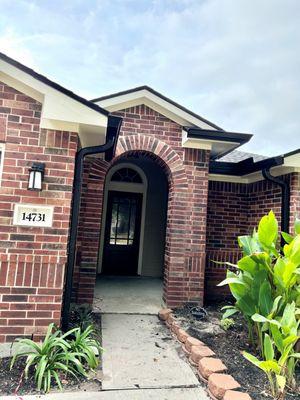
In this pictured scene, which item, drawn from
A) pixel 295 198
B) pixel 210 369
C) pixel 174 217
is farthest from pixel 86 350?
pixel 295 198

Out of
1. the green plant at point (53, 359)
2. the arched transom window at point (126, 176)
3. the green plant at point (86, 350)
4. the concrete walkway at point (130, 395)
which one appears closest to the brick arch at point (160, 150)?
the arched transom window at point (126, 176)

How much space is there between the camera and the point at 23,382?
3.07m

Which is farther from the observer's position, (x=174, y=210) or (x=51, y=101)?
(x=174, y=210)

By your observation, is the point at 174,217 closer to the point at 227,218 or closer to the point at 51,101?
the point at 227,218

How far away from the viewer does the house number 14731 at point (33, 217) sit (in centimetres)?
384

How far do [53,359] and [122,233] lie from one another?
17.8 feet

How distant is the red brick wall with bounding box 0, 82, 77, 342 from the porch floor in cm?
189

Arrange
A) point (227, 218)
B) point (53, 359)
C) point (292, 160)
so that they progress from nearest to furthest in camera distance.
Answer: point (53, 359) < point (292, 160) < point (227, 218)

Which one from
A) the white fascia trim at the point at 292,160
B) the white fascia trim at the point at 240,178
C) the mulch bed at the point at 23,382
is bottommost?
the mulch bed at the point at 23,382

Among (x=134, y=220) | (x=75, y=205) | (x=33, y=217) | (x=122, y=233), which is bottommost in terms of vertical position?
(x=122, y=233)

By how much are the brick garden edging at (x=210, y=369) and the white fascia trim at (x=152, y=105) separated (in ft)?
12.6

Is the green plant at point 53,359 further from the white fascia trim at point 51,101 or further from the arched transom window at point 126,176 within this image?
the arched transom window at point 126,176

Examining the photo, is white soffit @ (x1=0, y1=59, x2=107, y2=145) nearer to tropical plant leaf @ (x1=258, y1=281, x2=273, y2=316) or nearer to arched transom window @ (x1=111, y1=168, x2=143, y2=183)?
tropical plant leaf @ (x1=258, y1=281, x2=273, y2=316)

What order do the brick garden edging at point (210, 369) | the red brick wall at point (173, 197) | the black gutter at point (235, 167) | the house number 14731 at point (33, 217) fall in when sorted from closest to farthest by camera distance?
the brick garden edging at point (210, 369) < the house number 14731 at point (33, 217) < the red brick wall at point (173, 197) < the black gutter at point (235, 167)
